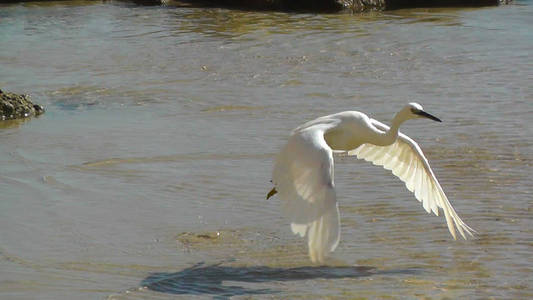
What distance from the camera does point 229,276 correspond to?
555 cm

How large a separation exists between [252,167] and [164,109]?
2.23 m

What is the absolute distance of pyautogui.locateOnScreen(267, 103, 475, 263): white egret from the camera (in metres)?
5.00

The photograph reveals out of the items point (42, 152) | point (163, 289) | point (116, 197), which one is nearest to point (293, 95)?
point (42, 152)

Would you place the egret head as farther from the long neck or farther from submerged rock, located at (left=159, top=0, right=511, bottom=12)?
submerged rock, located at (left=159, top=0, right=511, bottom=12)

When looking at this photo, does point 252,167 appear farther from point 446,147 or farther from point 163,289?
point 163,289

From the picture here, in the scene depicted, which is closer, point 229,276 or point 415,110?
point 229,276

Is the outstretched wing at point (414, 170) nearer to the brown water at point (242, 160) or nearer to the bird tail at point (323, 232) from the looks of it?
the brown water at point (242, 160)

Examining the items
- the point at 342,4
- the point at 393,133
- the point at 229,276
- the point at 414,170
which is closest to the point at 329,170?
the point at 229,276

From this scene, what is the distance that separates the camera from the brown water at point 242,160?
5.55 metres

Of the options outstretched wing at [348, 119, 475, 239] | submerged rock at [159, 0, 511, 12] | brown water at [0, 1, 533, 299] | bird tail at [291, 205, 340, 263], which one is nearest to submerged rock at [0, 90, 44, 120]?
brown water at [0, 1, 533, 299]

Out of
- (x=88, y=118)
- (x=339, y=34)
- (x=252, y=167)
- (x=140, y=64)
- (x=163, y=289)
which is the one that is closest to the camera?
(x=163, y=289)

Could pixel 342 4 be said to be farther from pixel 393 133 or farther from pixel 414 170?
pixel 393 133

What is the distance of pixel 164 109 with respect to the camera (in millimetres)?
9633

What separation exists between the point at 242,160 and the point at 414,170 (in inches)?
65.3
